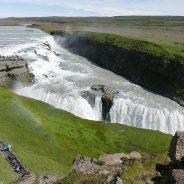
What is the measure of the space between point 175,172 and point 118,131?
35.6m

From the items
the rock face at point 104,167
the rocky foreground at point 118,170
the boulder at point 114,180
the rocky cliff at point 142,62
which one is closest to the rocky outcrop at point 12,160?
the rock face at point 104,167

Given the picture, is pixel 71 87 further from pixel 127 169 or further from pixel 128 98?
pixel 127 169

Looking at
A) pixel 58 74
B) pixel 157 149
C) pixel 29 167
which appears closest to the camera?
pixel 29 167

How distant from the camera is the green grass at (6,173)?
34.4 meters

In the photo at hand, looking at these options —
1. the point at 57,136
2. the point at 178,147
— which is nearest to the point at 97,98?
the point at 57,136

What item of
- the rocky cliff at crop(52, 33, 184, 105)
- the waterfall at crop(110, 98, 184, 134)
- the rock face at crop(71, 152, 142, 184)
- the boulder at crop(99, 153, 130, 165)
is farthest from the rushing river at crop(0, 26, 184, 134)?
the rock face at crop(71, 152, 142, 184)

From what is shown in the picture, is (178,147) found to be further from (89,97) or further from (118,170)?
(89,97)

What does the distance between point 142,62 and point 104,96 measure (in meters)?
33.1

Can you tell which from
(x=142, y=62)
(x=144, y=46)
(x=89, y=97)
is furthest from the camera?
(x=144, y=46)

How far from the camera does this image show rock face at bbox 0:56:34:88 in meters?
85.7

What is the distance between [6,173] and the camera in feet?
119

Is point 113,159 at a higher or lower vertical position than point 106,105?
higher

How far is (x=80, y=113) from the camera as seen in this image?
2982 inches

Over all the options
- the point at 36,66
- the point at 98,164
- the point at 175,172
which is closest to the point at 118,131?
the point at 98,164
